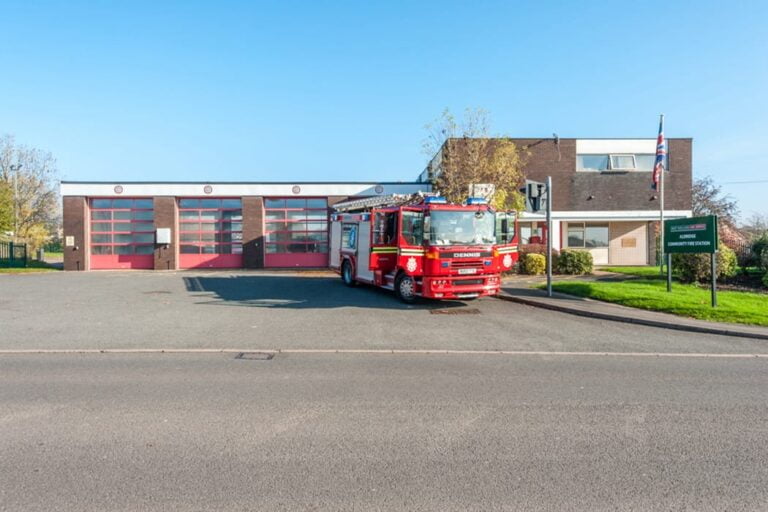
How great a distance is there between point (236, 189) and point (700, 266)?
2268cm

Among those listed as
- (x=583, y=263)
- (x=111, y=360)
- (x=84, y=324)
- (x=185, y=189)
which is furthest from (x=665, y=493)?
(x=185, y=189)

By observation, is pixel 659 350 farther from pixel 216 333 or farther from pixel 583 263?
pixel 583 263

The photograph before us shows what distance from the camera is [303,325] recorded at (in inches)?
396

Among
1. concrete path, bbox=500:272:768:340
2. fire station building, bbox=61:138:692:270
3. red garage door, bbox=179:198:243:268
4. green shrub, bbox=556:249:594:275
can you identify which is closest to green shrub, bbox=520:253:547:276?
green shrub, bbox=556:249:594:275

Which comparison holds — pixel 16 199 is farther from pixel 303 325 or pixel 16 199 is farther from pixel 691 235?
pixel 691 235

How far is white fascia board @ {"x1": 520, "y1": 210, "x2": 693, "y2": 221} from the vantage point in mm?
28078

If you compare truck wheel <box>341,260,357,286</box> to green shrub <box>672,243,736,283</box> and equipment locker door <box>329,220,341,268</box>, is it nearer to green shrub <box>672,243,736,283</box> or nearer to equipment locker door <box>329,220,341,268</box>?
equipment locker door <box>329,220,341,268</box>

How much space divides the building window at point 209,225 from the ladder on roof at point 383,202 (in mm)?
11398

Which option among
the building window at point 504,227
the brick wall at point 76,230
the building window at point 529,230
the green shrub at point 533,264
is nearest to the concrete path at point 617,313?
the building window at point 504,227

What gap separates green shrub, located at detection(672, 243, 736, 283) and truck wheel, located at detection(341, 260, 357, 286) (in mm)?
10256

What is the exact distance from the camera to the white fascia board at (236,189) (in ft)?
91.8

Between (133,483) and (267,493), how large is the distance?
3.17 feet

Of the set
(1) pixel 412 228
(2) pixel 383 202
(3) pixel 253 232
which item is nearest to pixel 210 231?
(3) pixel 253 232

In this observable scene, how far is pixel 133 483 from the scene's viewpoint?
11.3 ft
